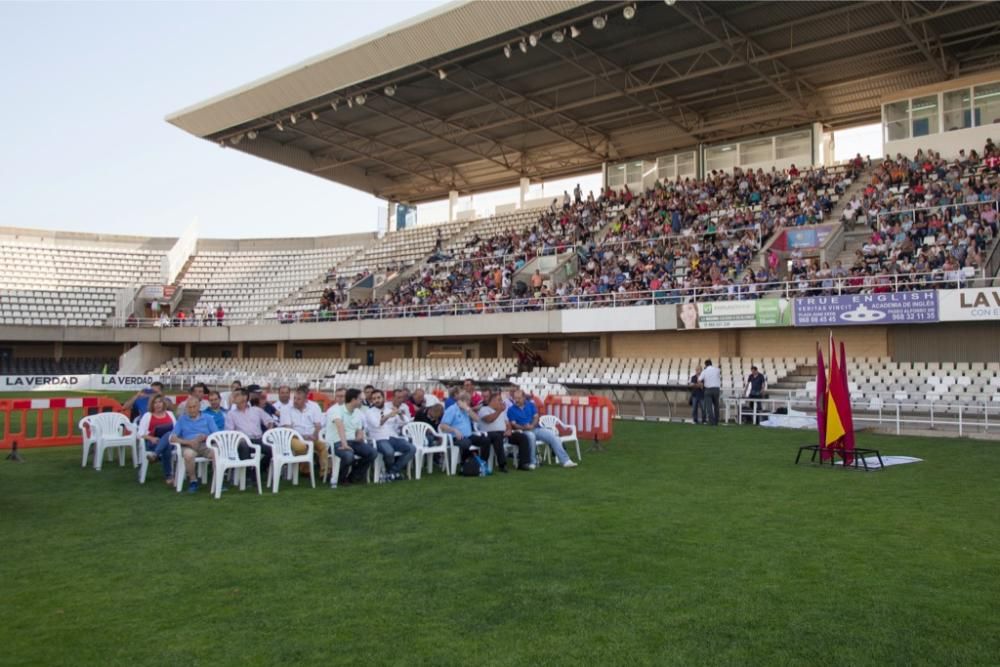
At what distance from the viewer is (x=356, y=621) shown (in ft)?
15.6

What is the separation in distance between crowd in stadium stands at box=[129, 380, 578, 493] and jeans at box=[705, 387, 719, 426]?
8.52 metres

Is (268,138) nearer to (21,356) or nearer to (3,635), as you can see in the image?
(21,356)

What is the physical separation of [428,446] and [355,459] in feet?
4.58

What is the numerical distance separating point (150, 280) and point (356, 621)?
148ft

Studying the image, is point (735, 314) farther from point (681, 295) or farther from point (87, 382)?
point (87, 382)

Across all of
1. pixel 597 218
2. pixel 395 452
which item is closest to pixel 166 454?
pixel 395 452

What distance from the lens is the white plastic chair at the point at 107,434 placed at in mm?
11484

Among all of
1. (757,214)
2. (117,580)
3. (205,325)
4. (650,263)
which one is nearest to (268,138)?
(205,325)

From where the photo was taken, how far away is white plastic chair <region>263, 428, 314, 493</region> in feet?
31.5

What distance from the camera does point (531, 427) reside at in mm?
11836

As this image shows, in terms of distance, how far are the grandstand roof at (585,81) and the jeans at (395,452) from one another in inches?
716

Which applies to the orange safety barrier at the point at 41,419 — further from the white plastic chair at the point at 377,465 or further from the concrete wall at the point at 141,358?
the concrete wall at the point at 141,358

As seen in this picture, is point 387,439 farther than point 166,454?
Yes

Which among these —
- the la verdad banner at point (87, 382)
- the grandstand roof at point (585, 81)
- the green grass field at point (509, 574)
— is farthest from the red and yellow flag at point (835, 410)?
the la verdad banner at point (87, 382)
